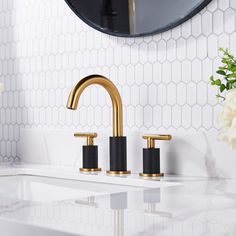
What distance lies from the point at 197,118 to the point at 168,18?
27cm

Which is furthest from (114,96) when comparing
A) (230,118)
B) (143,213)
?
(143,213)

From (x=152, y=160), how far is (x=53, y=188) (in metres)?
0.26

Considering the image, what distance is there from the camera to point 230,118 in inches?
40.9

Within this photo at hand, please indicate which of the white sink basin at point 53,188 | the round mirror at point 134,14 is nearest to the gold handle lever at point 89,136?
the white sink basin at point 53,188

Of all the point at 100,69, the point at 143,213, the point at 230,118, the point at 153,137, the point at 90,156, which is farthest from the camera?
the point at 100,69

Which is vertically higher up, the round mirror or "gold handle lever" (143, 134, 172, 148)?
the round mirror

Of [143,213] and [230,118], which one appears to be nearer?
[143,213]

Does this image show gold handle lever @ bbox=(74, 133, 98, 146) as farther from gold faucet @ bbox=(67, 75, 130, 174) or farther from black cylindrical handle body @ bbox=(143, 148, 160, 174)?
black cylindrical handle body @ bbox=(143, 148, 160, 174)

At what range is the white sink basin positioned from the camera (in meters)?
1.26

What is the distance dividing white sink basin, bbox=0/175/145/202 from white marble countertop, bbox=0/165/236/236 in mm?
252

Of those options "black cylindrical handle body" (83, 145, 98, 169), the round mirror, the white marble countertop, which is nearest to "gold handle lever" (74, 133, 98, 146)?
"black cylindrical handle body" (83, 145, 98, 169)

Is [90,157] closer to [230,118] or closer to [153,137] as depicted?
[153,137]

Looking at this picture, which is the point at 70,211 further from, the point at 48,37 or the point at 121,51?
the point at 48,37

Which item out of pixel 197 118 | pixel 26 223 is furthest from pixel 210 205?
pixel 197 118
